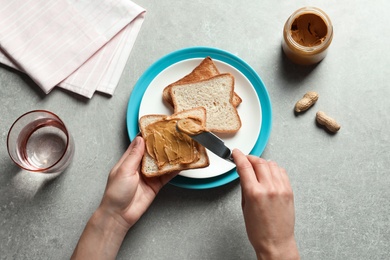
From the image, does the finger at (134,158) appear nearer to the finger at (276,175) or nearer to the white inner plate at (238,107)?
the white inner plate at (238,107)

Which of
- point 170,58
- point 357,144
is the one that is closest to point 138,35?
point 170,58

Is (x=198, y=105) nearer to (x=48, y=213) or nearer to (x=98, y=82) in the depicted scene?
(x=98, y=82)

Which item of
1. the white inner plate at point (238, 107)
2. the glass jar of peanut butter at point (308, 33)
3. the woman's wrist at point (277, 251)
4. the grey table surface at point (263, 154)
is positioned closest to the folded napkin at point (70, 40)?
the grey table surface at point (263, 154)

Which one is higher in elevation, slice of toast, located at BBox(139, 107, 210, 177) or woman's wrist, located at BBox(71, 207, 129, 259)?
slice of toast, located at BBox(139, 107, 210, 177)

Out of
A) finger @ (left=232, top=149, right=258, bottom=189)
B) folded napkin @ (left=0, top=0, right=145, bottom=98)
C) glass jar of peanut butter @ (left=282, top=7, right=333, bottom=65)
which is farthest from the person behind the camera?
folded napkin @ (left=0, top=0, right=145, bottom=98)

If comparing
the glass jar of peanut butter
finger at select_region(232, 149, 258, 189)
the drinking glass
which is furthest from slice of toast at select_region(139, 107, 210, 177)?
the glass jar of peanut butter

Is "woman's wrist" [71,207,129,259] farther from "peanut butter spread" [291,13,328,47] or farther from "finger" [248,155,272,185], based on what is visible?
"peanut butter spread" [291,13,328,47]

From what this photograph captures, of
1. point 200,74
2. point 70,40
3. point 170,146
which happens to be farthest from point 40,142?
point 200,74
